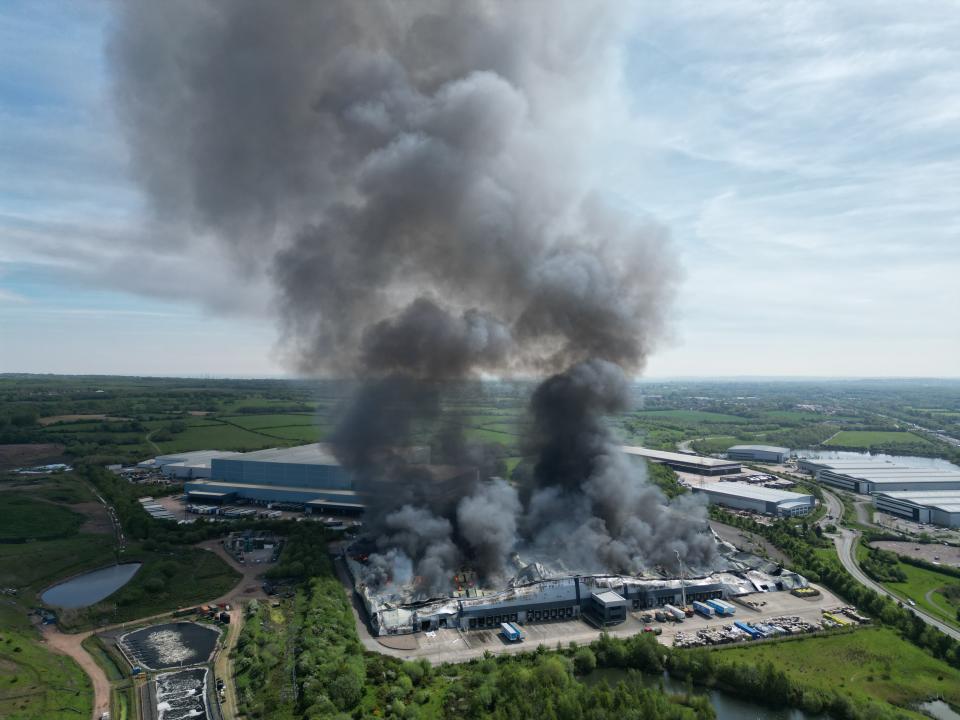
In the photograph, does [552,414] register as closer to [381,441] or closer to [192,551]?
[381,441]

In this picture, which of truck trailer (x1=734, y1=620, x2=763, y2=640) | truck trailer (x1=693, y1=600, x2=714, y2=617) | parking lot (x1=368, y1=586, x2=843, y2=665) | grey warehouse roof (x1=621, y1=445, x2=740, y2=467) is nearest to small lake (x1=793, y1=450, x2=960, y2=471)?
grey warehouse roof (x1=621, y1=445, x2=740, y2=467)

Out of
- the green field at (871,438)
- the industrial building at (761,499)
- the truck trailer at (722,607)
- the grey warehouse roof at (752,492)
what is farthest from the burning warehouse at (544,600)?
the green field at (871,438)

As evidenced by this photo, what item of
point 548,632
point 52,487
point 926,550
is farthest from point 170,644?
point 926,550

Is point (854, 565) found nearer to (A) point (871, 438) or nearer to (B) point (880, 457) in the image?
(B) point (880, 457)

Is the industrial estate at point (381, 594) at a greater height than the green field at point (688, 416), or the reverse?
the green field at point (688, 416)

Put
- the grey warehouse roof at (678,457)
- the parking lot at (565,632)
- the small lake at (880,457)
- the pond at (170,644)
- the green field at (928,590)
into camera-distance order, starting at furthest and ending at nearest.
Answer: the small lake at (880,457)
the grey warehouse roof at (678,457)
the green field at (928,590)
the parking lot at (565,632)
the pond at (170,644)

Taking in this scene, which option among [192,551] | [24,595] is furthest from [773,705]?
[24,595]

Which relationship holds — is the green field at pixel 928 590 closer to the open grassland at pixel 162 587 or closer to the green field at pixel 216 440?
the open grassland at pixel 162 587

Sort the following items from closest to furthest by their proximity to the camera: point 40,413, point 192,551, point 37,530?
1. point 192,551
2. point 37,530
3. point 40,413
